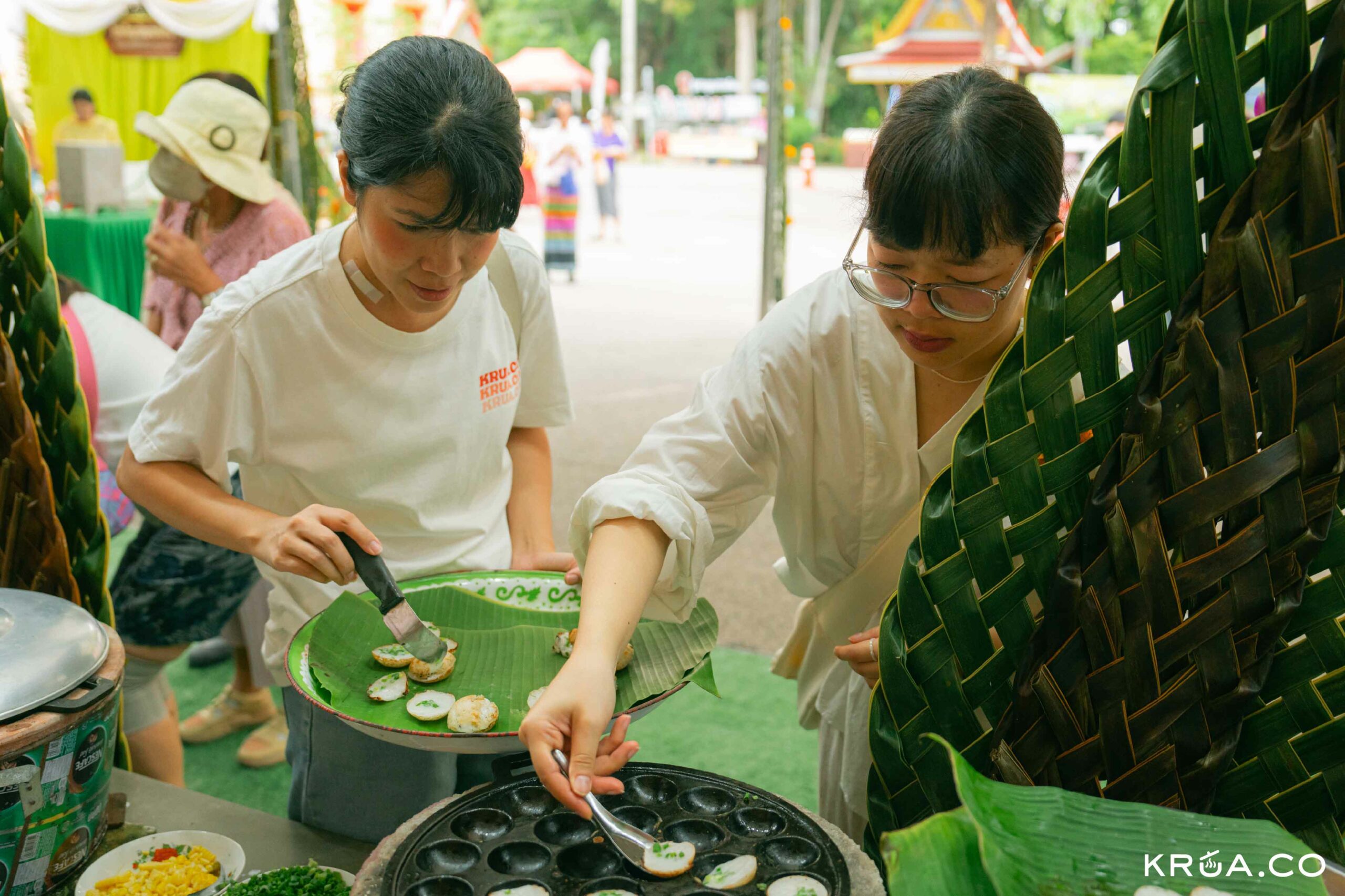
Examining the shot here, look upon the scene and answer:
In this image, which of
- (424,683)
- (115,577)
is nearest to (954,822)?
(424,683)

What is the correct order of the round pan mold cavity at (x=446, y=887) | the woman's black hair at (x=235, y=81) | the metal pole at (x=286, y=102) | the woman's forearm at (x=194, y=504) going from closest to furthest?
the round pan mold cavity at (x=446, y=887) < the woman's forearm at (x=194, y=504) < the woman's black hair at (x=235, y=81) < the metal pole at (x=286, y=102)

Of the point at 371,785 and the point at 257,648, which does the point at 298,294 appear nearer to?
the point at 371,785

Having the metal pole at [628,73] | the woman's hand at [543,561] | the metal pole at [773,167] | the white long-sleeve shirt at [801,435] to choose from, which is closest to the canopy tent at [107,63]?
the metal pole at [773,167]

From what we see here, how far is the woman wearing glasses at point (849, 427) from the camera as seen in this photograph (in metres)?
1.16

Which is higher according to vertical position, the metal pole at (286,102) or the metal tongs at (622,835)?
the metal pole at (286,102)

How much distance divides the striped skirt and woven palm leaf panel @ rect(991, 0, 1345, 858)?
856cm

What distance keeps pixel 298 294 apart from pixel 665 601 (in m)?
0.73

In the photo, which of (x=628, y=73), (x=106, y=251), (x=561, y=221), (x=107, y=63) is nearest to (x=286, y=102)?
(x=106, y=251)

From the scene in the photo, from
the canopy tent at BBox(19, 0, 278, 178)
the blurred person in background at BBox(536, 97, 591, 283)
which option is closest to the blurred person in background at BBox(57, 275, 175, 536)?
the blurred person in background at BBox(536, 97, 591, 283)

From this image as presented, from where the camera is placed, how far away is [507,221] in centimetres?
151

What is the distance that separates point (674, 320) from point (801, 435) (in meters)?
7.57

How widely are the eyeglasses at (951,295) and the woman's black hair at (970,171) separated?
4cm

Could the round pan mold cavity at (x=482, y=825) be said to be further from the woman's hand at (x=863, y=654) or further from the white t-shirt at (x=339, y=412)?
the white t-shirt at (x=339, y=412)

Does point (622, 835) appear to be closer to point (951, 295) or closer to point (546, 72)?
point (951, 295)
